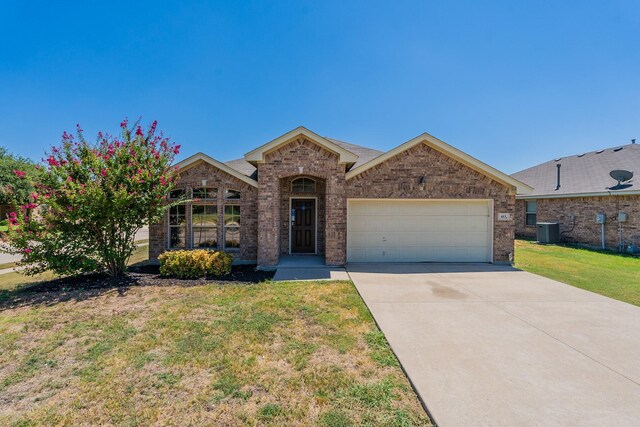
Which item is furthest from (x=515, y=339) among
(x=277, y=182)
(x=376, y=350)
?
(x=277, y=182)

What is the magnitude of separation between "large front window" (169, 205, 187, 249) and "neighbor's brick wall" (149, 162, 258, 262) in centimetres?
15

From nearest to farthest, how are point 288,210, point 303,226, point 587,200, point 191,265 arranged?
point 191,265
point 288,210
point 303,226
point 587,200

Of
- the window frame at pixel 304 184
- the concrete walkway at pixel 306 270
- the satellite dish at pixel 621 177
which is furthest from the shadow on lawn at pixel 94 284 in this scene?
the satellite dish at pixel 621 177

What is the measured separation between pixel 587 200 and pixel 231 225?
1715 cm

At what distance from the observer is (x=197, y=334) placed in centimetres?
441

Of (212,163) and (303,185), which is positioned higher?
(212,163)

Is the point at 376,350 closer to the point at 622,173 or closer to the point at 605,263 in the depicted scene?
the point at 605,263

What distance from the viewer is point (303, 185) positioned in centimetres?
1079

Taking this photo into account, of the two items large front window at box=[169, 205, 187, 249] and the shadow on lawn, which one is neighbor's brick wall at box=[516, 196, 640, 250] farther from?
large front window at box=[169, 205, 187, 249]

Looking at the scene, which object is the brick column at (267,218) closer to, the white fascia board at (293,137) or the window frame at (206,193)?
the white fascia board at (293,137)

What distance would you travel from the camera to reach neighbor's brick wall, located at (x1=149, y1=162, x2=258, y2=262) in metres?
9.66

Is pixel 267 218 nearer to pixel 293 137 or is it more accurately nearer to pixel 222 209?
pixel 222 209

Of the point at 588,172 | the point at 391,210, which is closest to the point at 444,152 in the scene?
the point at 391,210

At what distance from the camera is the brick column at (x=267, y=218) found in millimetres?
8859
